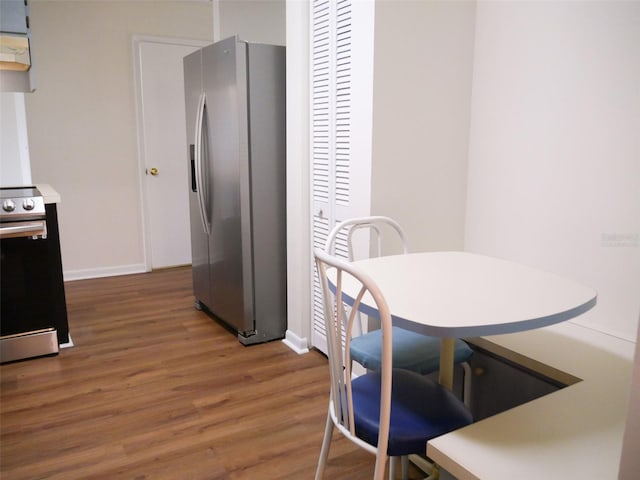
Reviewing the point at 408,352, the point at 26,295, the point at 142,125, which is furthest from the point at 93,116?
the point at 408,352

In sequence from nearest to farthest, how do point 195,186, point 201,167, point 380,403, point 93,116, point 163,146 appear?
1. point 380,403
2. point 201,167
3. point 195,186
4. point 93,116
5. point 163,146

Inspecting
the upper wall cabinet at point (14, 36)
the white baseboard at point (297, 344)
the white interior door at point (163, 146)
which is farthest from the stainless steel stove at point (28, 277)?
the white interior door at point (163, 146)

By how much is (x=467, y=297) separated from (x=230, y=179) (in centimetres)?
195

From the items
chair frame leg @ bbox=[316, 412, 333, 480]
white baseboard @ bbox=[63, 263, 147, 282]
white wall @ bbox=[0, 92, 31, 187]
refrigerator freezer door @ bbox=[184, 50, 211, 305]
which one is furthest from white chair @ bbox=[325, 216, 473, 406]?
white baseboard @ bbox=[63, 263, 147, 282]

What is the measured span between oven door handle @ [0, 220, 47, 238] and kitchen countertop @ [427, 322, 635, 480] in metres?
2.51

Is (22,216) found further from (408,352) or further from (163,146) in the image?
(408,352)

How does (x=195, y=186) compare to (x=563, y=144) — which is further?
(x=195, y=186)

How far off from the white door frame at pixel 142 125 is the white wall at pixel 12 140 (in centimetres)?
100

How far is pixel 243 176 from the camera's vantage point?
9.95ft

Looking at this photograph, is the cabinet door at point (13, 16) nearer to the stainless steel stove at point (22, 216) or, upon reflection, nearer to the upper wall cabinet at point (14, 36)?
the upper wall cabinet at point (14, 36)

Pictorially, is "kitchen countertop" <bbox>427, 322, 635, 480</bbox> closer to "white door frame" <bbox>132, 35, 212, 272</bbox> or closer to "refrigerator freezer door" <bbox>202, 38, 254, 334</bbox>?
"refrigerator freezer door" <bbox>202, 38, 254, 334</bbox>

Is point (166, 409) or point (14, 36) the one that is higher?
point (14, 36)

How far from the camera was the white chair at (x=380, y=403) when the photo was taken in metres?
1.30

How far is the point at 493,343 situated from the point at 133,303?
2.96 m
